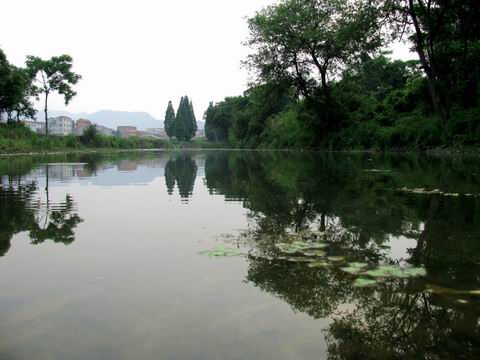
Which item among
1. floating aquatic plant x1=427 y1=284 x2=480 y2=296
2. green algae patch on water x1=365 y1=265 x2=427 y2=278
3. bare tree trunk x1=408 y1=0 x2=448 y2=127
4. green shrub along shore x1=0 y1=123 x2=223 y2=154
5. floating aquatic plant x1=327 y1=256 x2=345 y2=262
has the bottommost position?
floating aquatic plant x1=427 y1=284 x2=480 y2=296

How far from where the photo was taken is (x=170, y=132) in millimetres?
132750

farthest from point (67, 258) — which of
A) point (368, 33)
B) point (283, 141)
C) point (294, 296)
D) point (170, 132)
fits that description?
point (170, 132)

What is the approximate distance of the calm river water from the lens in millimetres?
2887

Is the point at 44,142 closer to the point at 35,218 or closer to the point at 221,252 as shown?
the point at 35,218

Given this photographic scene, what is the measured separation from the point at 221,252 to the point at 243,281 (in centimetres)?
110

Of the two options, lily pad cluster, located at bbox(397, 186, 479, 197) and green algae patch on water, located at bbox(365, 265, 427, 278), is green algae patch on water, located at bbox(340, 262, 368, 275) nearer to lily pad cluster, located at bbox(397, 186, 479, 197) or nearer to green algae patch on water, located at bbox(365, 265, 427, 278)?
green algae patch on water, located at bbox(365, 265, 427, 278)

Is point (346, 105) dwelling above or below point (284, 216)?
above

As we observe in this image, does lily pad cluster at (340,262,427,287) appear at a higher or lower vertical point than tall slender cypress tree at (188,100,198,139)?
lower

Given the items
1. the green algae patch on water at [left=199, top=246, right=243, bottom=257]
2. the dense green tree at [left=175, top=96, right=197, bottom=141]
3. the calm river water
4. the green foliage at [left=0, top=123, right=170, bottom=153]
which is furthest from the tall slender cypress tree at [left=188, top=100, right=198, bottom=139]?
the green algae patch on water at [left=199, top=246, right=243, bottom=257]

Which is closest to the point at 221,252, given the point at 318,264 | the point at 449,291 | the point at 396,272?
the point at 318,264

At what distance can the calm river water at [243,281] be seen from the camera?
289cm

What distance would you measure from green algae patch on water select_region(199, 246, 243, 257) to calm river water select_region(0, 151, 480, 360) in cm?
3

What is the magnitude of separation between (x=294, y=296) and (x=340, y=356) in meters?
1.04

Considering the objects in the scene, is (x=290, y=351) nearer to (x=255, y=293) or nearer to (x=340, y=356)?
(x=340, y=356)
